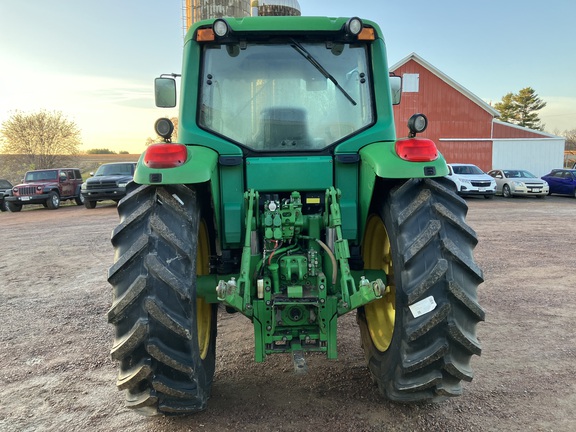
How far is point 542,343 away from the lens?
425cm

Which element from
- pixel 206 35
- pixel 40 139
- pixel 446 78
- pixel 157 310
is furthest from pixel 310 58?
pixel 40 139

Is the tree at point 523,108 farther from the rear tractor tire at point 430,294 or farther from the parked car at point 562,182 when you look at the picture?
the rear tractor tire at point 430,294

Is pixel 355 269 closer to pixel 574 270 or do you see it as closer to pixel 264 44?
pixel 264 44

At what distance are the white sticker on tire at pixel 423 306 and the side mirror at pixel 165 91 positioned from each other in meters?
2.62

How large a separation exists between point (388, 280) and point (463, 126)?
28086mm

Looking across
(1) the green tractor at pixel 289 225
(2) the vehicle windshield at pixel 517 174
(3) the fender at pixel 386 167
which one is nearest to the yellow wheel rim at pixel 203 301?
(1) the green tractor at pixel 289 225

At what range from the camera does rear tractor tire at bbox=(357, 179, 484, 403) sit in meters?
2.56

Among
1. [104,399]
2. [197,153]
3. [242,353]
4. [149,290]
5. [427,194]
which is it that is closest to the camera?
[149,290]

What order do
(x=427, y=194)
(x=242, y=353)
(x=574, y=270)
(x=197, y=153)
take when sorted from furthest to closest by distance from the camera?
1. (x=574, y=270)
2. (x=242, y=353)
3. (x=197, y=153)
4. (x=427, y=194)

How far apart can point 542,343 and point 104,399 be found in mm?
3876

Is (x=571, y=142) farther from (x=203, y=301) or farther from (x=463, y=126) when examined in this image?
(x=203, y=301)

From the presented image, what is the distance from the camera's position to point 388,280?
332cm

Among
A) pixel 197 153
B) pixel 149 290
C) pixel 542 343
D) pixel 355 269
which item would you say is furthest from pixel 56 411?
pixel 542 343

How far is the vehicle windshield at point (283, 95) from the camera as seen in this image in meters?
3.39
